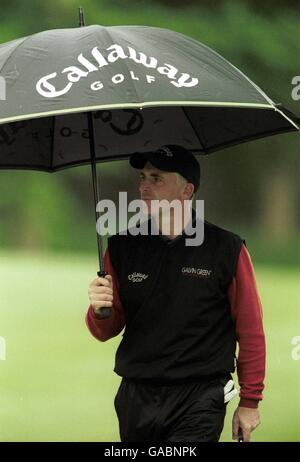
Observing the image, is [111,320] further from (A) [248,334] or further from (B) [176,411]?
(A) [248,334]

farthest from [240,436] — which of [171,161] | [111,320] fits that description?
[171,161]

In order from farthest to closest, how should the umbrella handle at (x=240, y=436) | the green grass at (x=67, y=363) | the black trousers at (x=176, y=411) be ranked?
the green grass at (x=67, y=363), the umbrella handle at (x=240, y=436), the black trousers at (x=176, y=411)

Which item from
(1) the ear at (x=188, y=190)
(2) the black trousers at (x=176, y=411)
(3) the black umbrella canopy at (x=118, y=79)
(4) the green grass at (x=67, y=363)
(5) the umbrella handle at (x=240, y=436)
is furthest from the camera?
(4) the green grass at (x=67, y=363)

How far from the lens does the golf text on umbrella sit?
12.3 ft

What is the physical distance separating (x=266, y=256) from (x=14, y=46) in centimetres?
1582

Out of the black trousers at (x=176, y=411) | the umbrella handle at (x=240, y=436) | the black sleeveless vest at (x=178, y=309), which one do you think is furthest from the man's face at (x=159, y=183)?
the umbrella handle at (x=240, y=436)

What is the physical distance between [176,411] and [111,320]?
0.46 meters

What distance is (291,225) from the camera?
68.3 feet

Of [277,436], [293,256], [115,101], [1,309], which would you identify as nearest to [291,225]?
[293,256]

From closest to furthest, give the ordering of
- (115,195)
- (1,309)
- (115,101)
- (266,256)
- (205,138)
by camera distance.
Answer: (115,101)
(205,138)
(1,309)
(266,256)
(115,195)

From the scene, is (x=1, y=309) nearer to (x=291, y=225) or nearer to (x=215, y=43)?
(x=291, y=225)

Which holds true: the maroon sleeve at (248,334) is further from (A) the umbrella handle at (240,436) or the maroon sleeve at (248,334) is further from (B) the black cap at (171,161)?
(B) the black cap at (171,161)

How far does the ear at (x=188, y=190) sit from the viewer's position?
14.2ft
